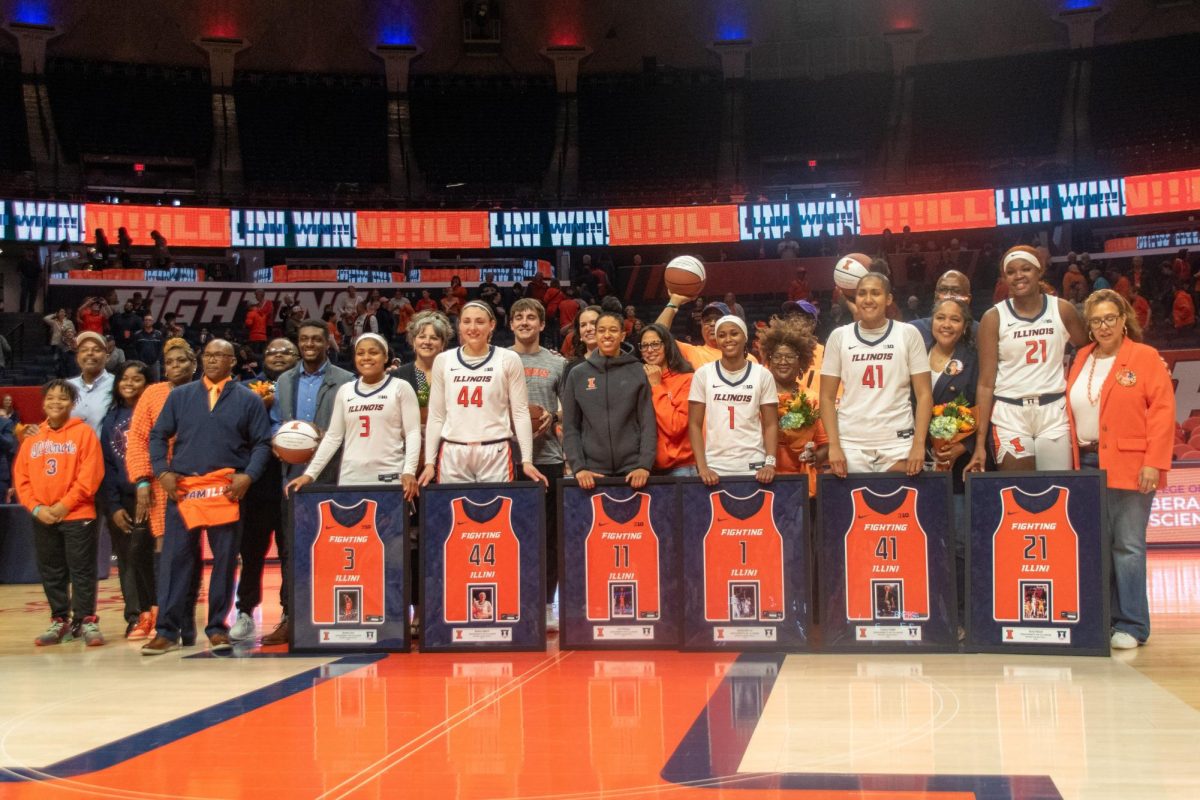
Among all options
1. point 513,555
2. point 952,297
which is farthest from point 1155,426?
point 513,555

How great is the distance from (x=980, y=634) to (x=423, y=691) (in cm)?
307

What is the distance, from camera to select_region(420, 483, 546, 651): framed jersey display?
731 cm

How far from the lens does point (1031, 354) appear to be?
716 cm

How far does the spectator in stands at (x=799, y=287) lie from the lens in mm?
23594

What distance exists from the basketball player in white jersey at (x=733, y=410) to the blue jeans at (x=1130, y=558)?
1951 millimetres

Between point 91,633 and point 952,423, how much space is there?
566cm

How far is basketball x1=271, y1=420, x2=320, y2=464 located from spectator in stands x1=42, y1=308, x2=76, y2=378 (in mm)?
14563

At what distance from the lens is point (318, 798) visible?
13.9ft

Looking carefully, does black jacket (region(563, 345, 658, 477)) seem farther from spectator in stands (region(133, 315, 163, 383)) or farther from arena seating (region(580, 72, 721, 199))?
arena seating (region(580, 72, 721, 199))

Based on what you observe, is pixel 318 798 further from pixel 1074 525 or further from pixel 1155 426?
pixel 1155 426

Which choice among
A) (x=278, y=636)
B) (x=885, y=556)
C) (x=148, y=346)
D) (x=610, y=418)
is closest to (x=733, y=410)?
(x=610, y=418)

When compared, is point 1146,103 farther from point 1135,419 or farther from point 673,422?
point 673,422

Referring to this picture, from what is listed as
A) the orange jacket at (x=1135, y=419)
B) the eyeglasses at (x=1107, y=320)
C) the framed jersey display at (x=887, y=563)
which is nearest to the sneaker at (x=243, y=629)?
the framed jersey display at (x=887, y=563)

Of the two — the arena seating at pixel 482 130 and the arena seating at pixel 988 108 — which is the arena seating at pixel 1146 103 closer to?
the arena seating at pixel 988 108
